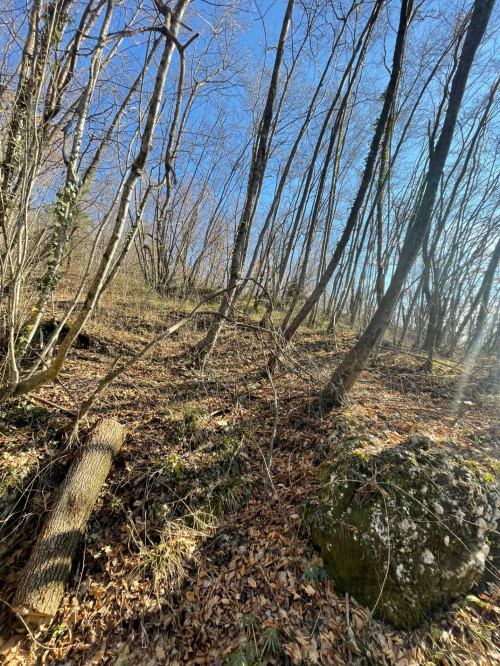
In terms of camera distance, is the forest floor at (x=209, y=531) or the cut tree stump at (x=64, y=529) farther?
the cut tree stump at (x=64, y=529)

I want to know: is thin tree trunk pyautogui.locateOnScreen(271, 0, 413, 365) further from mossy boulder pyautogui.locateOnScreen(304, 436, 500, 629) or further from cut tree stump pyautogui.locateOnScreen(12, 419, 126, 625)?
cut tree stump pyautogui.locateOnScreen(12, 419, 126, 625)

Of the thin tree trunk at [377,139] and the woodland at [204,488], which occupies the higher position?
the thin tree trunk at [377,139]

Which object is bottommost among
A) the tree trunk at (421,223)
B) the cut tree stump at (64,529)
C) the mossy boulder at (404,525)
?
the cut tree stump at (64,529)

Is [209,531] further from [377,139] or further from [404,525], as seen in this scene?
[377,139]

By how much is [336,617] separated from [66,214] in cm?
562

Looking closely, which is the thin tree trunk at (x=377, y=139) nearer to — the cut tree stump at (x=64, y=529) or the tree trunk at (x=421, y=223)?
the tree trunk at (x=421, y=223)

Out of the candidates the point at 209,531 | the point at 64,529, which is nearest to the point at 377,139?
the point at 209,531

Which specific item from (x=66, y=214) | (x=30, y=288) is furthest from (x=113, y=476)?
(x=66, y=214)

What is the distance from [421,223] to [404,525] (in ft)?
12.9

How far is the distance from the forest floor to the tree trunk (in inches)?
18.3

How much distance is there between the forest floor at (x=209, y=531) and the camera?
2.13m

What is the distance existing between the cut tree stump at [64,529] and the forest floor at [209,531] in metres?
0.16

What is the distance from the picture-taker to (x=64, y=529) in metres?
2.71

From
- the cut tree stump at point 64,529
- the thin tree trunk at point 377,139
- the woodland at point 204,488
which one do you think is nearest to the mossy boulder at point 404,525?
the woodland at point 204,488
